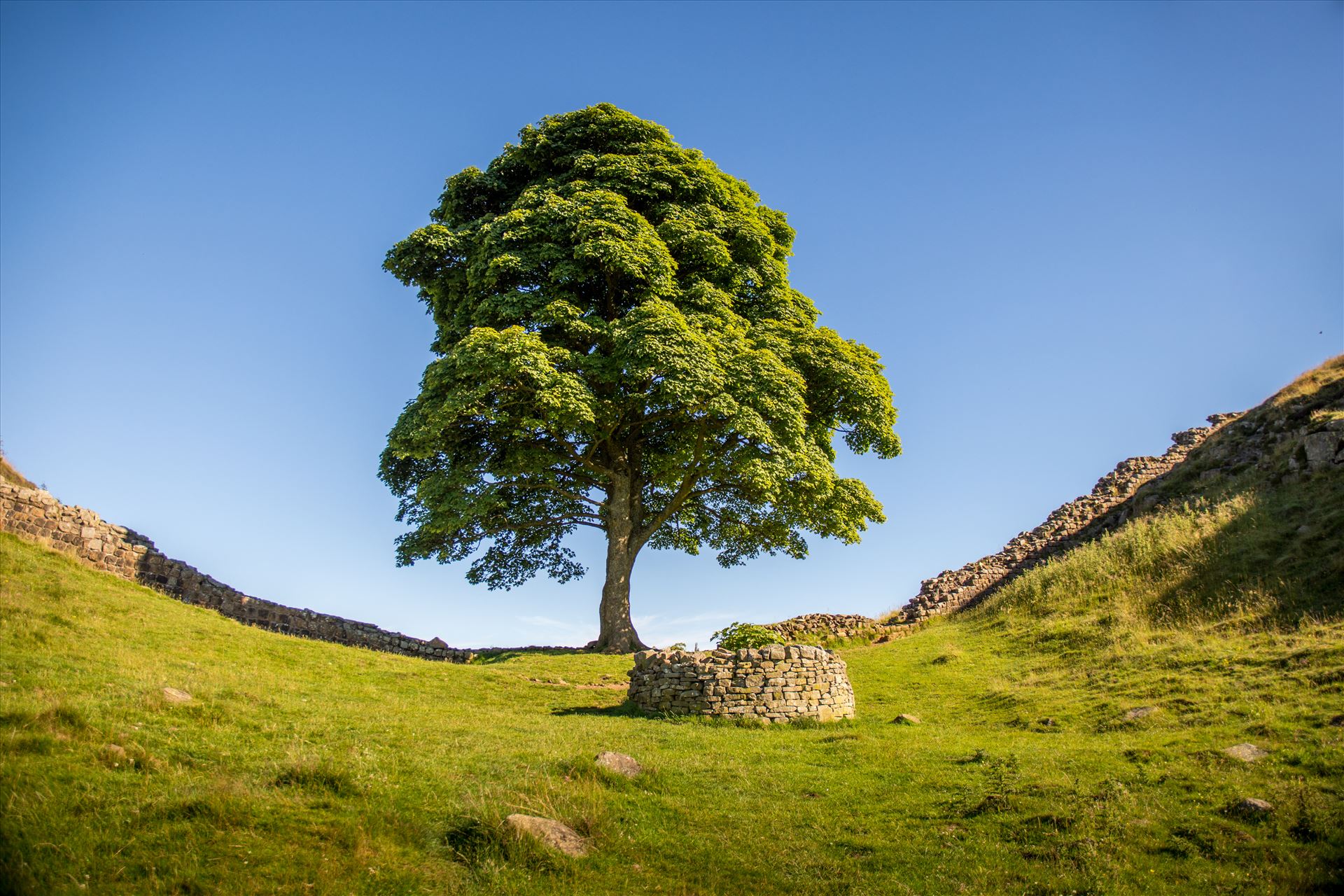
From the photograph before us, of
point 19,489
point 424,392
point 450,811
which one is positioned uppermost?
point 424,392

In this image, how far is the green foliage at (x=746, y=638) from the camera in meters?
17.3

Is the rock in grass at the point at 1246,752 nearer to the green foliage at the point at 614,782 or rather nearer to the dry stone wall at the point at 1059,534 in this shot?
the green foliage at the point at 614,782

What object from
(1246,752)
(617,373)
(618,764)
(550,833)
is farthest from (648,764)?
(617,373)

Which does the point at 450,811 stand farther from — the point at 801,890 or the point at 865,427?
the point at 865,427

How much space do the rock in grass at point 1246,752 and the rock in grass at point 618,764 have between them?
8.08m

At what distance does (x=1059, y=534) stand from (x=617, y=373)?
23.5 meters

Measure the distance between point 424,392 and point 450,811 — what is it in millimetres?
15656

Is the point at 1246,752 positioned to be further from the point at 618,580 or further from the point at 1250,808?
the point at 618,580

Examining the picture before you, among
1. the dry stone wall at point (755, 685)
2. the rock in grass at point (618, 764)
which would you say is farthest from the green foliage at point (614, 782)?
the dry stone wall at point (755, 685)

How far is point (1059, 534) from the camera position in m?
34.6

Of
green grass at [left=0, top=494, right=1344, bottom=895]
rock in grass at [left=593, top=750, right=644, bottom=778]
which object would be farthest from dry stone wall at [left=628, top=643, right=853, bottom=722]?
rock in grass at [left=593, top=750, right=644, bottom=778]

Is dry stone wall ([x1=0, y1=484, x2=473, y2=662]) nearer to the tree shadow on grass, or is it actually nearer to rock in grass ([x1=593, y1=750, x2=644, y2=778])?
the tree shadow on grass

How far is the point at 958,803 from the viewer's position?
9805mm

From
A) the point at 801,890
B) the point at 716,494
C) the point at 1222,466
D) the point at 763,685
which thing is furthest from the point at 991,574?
the point at 801,890
